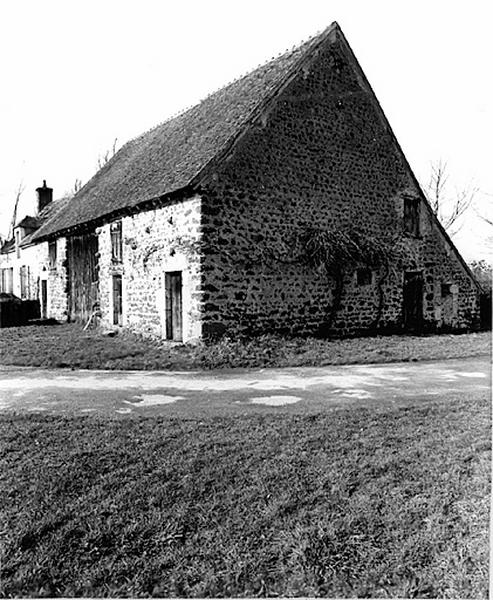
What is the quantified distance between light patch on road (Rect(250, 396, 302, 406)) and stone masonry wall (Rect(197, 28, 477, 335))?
5.08 meters

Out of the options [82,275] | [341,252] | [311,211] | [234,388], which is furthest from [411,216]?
[82,275]

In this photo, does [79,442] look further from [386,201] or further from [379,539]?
[386,201]

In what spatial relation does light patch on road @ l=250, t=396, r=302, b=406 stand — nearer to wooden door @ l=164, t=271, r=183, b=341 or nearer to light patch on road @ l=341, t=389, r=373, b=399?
light patch on road @ l=341, t=389, r=373, b=399

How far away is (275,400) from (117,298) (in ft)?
36.2

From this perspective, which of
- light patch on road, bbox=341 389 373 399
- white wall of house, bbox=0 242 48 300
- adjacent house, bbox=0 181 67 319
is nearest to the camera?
light patch on road, bbox=341 389 373 399

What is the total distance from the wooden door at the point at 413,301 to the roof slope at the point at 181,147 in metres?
7.49

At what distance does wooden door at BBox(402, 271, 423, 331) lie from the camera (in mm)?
16594

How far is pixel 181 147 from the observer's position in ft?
52.0

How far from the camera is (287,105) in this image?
14008 millimetres

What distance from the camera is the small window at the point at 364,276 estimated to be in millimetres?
15438

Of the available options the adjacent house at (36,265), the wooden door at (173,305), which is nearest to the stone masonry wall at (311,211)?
the wooden door at (173,305)

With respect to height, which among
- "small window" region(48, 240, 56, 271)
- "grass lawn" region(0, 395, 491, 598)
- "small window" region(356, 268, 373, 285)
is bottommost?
"grass lawn" region(0, 395, 491, 598)

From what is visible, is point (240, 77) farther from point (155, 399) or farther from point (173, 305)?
point (155, 399)

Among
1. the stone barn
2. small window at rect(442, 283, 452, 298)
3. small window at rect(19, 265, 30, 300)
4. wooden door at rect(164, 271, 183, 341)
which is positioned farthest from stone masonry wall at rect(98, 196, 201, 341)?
small window at rect(19, 265, 30, 300)
